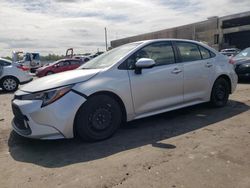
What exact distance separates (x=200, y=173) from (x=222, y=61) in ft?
12.0

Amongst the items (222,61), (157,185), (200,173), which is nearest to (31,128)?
(157,185)

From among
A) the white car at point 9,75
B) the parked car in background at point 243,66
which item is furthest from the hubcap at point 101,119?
the white car at point 9,75

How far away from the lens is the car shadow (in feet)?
12.6

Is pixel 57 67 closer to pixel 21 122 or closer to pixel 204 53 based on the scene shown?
pixel 204 53

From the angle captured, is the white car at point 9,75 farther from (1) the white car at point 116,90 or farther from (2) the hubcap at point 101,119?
(2) the hubcap at point 101,119

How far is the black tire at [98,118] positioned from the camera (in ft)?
13.6

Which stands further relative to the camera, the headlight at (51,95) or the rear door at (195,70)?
the rear door at (195,70)

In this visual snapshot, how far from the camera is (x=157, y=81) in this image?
16.1ft

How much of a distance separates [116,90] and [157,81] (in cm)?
85

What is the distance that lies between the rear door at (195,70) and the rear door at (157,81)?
0.62 ft

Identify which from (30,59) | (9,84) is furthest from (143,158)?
(30,59)

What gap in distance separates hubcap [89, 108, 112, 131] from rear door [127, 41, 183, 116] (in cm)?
53

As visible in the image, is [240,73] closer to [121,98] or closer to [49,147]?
[121,98]

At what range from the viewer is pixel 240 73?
34.3 ft
